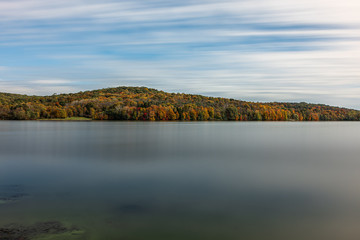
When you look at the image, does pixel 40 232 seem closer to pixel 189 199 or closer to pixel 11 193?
pixel 11 193

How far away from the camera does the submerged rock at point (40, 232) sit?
656 centimetres

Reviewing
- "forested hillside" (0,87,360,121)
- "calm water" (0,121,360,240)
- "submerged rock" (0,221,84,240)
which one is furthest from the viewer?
"forested hillside" (0,87,360,121)

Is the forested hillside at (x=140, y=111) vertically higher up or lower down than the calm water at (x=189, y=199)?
higher up

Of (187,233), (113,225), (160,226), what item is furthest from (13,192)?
(187,233)

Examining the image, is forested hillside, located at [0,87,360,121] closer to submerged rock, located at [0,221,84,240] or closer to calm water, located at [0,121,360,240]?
calm water, located at [0,121,360,240]

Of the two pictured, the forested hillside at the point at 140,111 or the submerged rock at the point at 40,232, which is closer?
the submerged rock at the point at 40,232

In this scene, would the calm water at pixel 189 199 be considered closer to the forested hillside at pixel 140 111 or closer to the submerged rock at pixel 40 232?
the submerged rock at pixel 40 232

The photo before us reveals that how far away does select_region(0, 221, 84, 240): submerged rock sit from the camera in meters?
6.56


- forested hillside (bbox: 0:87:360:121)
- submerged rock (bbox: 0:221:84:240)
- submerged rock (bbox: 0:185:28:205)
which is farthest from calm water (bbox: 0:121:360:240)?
forested hillside (bbox: 0:87:360:121)

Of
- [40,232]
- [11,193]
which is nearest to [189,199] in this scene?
[40,232]

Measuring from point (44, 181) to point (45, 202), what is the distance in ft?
10.9

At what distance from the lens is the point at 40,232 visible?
6820mm

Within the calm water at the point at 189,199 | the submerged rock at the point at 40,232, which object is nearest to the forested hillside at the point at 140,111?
the calm water at the point at 189,199

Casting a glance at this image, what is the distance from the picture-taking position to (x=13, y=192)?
33.6ft
